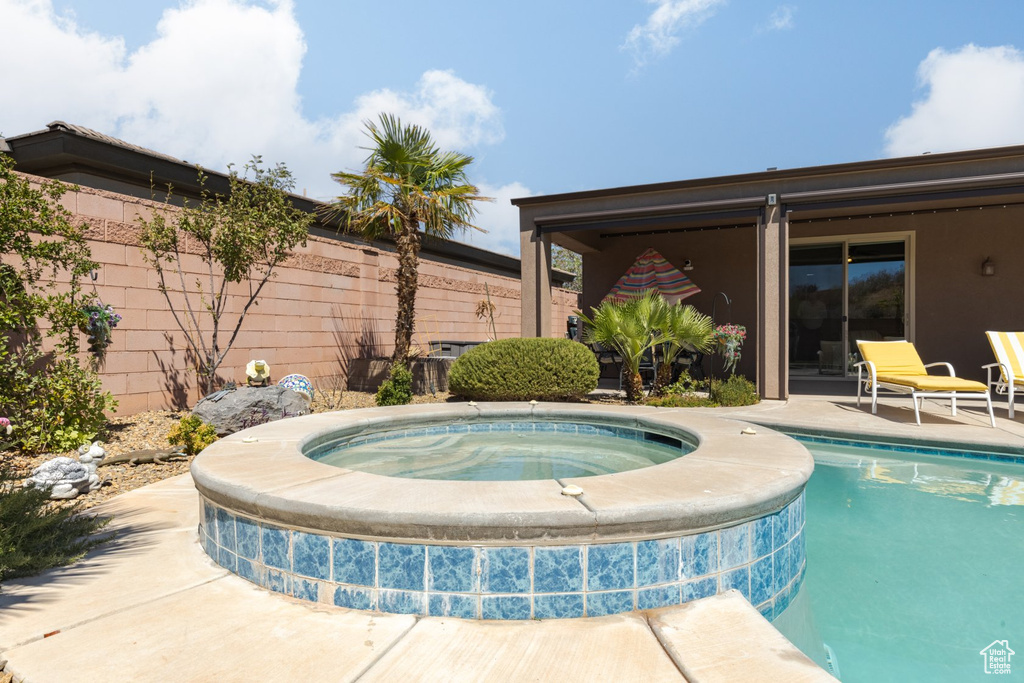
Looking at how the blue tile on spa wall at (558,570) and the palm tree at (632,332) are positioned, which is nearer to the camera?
the blue tile on spa wall at (558,570)

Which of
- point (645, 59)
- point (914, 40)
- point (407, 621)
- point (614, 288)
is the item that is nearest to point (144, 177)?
point (614, 288)

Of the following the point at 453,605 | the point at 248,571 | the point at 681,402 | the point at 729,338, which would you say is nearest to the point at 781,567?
the point at 453,605

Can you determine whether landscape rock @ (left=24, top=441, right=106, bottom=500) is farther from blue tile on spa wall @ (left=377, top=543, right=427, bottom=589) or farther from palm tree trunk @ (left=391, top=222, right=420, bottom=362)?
palm tree trunk @ (left=391, top=222, right=420, bottom=362)

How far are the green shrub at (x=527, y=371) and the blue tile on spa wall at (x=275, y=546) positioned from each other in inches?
200

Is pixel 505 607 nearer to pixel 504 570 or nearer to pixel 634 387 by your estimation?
pixel 504 570

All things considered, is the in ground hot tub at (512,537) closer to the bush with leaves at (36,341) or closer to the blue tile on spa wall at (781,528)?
the blue tile on spa wall at (781,528)

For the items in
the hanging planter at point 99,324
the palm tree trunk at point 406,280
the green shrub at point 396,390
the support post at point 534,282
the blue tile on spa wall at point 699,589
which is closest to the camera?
the blue tile on spa wall at point 699,589

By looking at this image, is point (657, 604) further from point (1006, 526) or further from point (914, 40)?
point (914, 40)

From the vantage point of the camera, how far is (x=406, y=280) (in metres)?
9.12

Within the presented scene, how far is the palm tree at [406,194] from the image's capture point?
8828mm

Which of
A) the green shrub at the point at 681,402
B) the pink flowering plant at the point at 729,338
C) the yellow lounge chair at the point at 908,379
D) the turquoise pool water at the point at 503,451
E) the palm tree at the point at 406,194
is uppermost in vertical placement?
the palm tree at the point at 406,194

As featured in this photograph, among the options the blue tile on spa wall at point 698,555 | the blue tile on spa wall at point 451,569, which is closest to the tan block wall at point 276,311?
the blue tile on spa wall at point 451,569

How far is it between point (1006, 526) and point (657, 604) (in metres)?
3.05

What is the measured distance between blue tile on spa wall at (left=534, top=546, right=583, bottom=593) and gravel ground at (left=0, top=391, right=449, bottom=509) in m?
2.98
